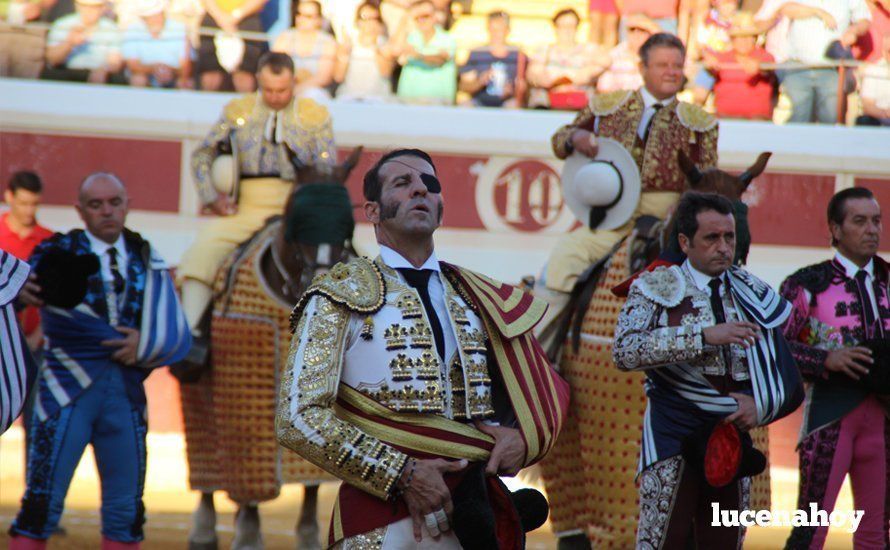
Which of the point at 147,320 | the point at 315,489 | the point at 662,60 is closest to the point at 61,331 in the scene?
the point at 147,320

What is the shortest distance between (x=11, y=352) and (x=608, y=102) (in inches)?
119

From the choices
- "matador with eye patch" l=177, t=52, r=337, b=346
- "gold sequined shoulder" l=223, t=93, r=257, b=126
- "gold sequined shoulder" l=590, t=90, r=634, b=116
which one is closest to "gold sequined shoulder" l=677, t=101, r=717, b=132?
"gold sequined shoulder" l=590, t=90, r=634, b=116

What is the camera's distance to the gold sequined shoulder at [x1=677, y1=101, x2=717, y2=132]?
630cm

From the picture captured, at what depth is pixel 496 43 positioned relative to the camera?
11539 mm

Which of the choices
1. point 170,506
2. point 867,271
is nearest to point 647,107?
point 867,271

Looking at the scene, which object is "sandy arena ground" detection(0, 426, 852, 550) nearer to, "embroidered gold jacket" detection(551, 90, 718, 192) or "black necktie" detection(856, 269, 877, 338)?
"embroidered gold jacket" detection(551, 90, 718, 192)

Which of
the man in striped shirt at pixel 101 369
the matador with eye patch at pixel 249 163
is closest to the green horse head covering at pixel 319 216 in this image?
the matador with eye patch at pixel 249 163

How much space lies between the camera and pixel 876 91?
11.2 m

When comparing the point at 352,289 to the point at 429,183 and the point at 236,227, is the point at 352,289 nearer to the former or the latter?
the point at 429,183

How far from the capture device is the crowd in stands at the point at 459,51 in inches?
440

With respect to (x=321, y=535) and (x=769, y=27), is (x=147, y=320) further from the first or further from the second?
(x=769, y=27)

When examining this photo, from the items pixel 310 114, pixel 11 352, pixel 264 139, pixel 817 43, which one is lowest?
pixel 11 352

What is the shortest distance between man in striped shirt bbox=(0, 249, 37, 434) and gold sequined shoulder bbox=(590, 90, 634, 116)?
2.87 m

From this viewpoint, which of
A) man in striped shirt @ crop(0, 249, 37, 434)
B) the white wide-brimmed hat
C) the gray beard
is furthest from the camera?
the white wide-brimmed hat
